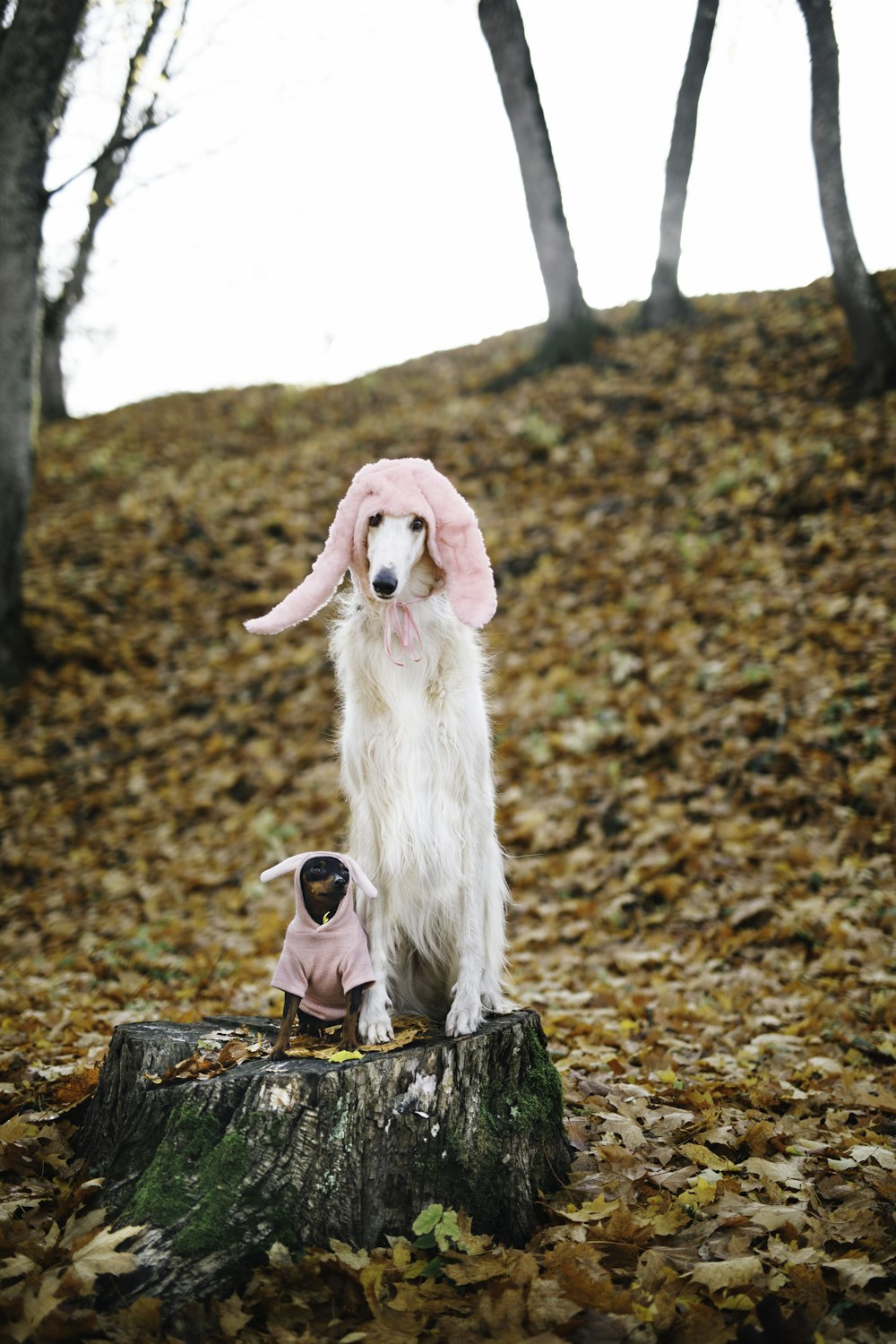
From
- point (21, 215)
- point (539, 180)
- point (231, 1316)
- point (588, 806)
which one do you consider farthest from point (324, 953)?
point (539, 180)

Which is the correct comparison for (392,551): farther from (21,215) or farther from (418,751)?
(21,215)

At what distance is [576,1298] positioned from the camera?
8.50ft

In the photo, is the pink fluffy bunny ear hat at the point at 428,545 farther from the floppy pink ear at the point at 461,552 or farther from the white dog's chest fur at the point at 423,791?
the white dog's chest fur at the point at 423,791

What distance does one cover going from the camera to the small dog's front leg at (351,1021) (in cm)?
309

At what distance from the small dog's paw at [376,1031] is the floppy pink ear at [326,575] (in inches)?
56.6

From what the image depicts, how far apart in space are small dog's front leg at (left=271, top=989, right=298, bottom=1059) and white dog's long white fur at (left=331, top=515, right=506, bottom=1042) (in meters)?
0.34

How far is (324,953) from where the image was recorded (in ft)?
10.3

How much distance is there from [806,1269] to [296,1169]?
154cm

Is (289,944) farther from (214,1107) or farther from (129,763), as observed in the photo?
(129,763)

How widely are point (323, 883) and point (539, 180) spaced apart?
1237cm

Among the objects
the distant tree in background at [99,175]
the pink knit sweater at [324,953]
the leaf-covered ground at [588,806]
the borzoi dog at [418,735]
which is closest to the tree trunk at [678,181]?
the leaf-covered ground at [588,806]

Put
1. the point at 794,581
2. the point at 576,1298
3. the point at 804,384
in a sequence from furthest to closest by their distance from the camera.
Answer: the point at 804,384, the point at 794,581, the point at 576,1298

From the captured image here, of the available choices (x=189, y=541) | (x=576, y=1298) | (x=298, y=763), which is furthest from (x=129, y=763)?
(x=576, y=1298)

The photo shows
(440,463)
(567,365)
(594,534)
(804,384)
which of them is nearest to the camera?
(594,534)
